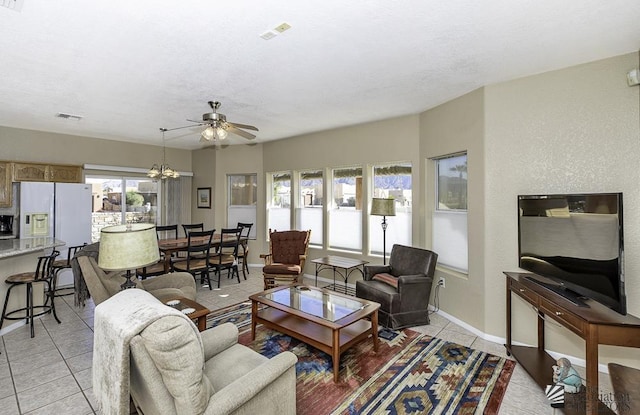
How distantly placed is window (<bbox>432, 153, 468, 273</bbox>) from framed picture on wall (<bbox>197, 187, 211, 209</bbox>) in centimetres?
525

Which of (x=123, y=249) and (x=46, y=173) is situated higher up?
(x=46, y=173)

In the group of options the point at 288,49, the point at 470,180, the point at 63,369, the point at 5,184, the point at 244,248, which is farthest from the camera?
the point at 244,248

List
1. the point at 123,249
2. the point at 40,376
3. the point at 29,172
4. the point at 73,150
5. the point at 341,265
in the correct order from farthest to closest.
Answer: the point at 73,150, the point at 29,172, the point at 341,265, the point at 40,376, the point at 123,249

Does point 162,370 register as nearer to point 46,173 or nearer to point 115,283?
point 115,283

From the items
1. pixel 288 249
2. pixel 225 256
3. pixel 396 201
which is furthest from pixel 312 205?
pixel 225 256

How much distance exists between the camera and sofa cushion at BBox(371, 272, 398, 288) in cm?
382

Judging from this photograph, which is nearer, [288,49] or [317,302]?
[288,49]

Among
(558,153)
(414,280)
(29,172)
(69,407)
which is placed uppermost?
(29,172)

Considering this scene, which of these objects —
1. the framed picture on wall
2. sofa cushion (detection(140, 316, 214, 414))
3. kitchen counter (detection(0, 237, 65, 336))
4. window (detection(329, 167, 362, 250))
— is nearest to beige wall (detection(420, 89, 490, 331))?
window (detection(329, 167, 362, 250))

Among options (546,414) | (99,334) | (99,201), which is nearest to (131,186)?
(99,201)

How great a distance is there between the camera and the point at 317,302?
130 inches

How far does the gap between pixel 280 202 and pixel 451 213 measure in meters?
3.75

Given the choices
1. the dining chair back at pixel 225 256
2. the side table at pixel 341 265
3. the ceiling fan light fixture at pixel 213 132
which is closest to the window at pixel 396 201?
the side table at pixel 341 265

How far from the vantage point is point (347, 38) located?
239cm
